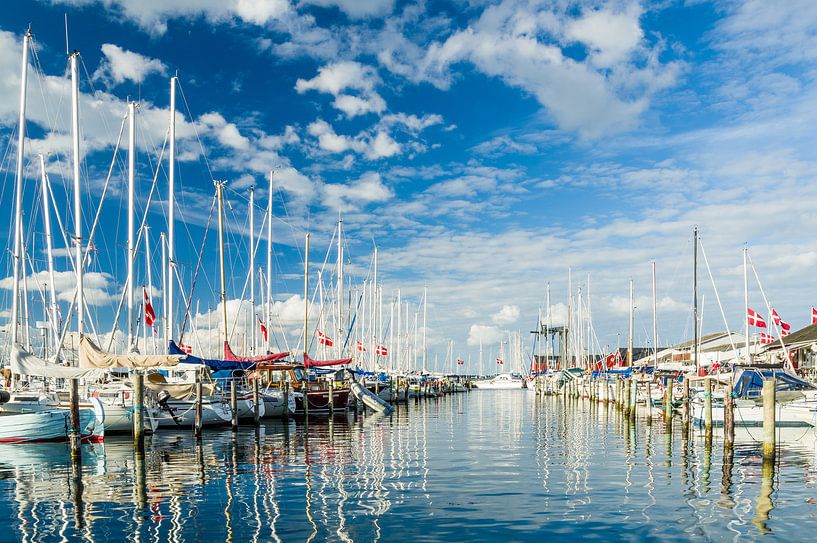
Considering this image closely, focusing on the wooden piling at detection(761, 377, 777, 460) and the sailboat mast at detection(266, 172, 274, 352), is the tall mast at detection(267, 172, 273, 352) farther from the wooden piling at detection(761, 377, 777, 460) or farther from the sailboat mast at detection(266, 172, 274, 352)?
the wooden piling at detection(761, 377, 777, 460)

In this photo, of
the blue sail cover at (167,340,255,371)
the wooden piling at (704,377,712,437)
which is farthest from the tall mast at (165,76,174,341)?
the wooden piling at (704,377,712,437)

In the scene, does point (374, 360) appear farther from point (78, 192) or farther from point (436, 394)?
point (78, 192)

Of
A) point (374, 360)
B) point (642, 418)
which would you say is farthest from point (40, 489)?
point (374, 360)

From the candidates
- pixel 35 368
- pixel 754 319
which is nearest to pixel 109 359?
pixel 35 368

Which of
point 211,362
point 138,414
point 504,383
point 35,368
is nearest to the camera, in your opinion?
point 138,414

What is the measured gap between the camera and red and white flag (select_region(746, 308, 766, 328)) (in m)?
54.8

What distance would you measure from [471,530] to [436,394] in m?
92.6

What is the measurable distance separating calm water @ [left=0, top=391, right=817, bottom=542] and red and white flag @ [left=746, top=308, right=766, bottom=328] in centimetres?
2243

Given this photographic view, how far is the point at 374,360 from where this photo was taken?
89500 millimetres

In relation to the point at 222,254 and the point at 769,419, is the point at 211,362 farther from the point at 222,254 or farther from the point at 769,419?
the point at 769,419

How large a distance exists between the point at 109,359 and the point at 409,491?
76.1 ft

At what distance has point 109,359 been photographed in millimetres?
37438

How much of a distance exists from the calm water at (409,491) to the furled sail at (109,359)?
5.26m

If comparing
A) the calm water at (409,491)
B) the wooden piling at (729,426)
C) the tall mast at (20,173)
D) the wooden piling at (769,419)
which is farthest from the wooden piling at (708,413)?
the tall mast at (20,173)
